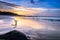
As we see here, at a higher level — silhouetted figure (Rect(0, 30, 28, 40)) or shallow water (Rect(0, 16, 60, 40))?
shallow water (Rect(0, 16, 60, 40))

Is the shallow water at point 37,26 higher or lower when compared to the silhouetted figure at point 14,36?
higher

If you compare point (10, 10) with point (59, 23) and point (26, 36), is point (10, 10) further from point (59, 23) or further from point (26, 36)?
point (59, 23)

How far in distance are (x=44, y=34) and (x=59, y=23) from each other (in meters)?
0.18

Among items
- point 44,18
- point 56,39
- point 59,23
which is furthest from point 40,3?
point 56,39

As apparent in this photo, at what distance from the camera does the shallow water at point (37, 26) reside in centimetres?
113

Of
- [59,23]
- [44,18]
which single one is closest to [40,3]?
[44,18]

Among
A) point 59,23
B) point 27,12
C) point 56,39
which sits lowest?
point 56,39

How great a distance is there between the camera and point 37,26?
114 centimetres

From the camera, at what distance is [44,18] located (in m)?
1.14

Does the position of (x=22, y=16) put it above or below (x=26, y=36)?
above

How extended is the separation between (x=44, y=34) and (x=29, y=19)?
0.20m

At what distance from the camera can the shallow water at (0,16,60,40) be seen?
44.7 inches

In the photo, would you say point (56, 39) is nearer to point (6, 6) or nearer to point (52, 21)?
point (52, 21)

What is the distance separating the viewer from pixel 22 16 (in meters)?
1.14
